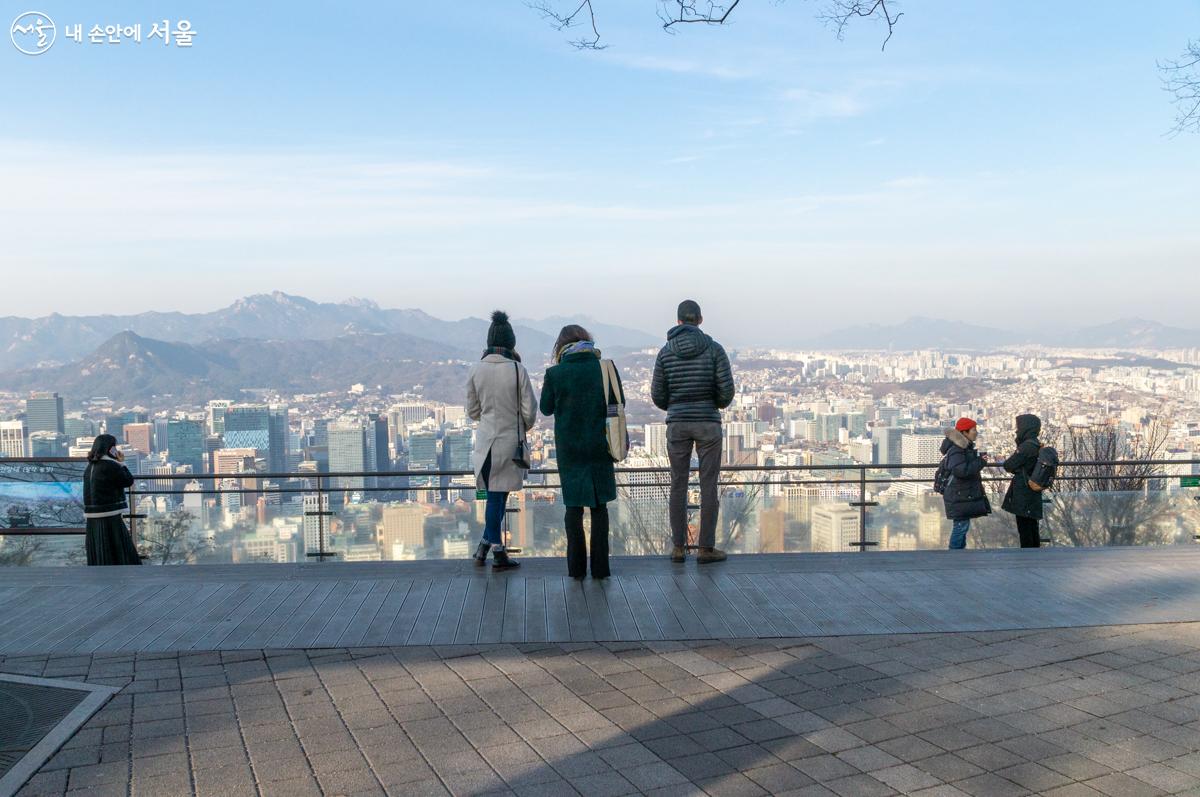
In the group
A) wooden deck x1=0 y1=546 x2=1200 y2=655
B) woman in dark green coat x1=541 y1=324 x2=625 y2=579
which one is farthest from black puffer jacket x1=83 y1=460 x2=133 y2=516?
woman in dark green coat x1=541 y1=324 x2=625 y2=579

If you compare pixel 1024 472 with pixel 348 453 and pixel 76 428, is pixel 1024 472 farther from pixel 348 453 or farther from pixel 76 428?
pixel 76 428

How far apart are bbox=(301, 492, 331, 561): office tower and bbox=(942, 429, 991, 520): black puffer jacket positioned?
236 inches

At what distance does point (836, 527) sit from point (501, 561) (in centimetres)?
395

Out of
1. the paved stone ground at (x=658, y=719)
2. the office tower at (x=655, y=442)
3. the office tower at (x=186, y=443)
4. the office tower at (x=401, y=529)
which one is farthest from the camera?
the office tower at (x=186, y=443)

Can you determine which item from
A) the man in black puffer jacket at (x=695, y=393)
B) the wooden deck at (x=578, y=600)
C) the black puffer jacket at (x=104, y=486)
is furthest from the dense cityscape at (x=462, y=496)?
the wooden deck at (x=578, y=600)

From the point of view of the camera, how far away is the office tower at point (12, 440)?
12.1m

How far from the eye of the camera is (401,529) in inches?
372

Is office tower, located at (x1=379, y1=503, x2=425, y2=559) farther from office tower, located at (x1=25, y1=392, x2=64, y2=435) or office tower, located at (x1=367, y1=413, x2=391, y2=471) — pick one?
office tower, located at (x1=25, y1=392, x2=64, y2=435)

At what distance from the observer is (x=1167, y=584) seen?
24.7 feet

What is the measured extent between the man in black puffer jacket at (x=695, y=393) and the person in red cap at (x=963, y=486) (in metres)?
3.41

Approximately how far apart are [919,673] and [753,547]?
158 inches

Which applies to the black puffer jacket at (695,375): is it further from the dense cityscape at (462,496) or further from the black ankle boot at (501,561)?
the black ankle boot at (501,561)

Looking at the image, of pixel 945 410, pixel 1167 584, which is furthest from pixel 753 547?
pixel 945 410

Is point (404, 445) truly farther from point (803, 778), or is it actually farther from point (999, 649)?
point (803, 778)
